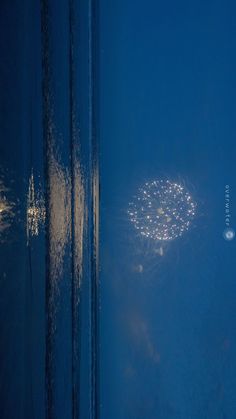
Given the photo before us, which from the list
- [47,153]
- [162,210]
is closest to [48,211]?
[47,153]

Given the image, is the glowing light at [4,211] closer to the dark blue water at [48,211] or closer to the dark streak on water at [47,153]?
the dark blue water at [48,211]

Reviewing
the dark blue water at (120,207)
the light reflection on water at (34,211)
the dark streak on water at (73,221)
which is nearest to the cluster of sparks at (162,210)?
the dark blue water at (120,207)

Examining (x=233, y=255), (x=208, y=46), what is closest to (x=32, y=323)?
(x=233, y=255)

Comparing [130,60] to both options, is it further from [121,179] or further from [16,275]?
[16,275]

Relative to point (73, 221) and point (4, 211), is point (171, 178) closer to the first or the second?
point (73, 221)

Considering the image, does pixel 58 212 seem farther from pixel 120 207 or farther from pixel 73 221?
pixel 120 207

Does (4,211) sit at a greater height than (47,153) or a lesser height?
lesser

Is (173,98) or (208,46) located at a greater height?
→ (208,46)

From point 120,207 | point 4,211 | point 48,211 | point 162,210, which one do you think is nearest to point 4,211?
point 4,211
